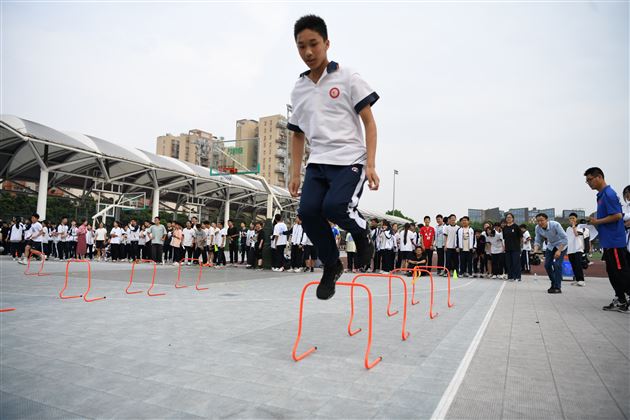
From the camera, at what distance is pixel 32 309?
5184 millimetres

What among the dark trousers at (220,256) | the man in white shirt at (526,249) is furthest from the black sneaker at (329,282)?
the dark trousers at (220,256)

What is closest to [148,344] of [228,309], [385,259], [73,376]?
[73,376]

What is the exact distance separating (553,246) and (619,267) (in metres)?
2.94

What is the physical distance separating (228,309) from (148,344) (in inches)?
79.2

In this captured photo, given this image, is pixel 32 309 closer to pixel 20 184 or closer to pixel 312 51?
pixel 312 51

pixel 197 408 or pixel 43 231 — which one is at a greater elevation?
pixel 43 231

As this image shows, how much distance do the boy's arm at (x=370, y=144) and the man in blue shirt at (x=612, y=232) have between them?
177 inches

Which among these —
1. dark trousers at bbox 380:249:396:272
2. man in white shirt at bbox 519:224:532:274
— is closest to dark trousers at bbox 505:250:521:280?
man in white shirt at bbox 519:224:532:274

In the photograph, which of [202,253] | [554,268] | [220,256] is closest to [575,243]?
[554,268]

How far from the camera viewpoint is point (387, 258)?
14492 mm

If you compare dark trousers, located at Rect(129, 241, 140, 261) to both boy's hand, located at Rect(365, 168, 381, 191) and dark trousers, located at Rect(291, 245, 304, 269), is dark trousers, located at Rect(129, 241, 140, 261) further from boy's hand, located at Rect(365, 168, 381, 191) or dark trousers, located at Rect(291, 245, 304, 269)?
boy's hand, located at Rect(365, 168, 381, 191)

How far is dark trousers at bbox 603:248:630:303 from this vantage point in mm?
5496

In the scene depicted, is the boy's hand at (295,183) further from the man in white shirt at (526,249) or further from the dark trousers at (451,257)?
the man in white shirt at (526,249)

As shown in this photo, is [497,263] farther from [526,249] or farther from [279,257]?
[279,257]
